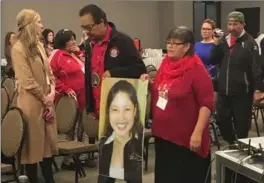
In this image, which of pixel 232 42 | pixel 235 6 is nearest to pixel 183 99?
pixel 232 42

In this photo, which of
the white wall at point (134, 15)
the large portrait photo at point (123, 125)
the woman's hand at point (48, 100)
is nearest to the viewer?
the large portrait photo at point (123, 125)

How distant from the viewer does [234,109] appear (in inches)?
165

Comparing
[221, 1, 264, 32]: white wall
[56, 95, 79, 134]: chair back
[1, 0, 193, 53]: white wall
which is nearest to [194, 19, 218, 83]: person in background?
[56, 95, 79, 134]: chair back

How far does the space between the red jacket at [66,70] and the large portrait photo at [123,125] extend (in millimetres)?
1678

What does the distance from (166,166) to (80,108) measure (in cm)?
185

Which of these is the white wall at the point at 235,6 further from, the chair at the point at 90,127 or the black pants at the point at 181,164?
the black pants at the point at 181,164

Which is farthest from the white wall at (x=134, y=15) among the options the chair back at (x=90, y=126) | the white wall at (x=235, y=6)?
the chair back at (x=90, y=126)

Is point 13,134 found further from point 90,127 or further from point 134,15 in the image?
point 134,15

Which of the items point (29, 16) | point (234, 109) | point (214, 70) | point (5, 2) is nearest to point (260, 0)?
point (5, 2)

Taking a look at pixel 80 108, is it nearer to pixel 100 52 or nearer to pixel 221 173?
pixel 100 52

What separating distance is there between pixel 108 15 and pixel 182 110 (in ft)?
30.2

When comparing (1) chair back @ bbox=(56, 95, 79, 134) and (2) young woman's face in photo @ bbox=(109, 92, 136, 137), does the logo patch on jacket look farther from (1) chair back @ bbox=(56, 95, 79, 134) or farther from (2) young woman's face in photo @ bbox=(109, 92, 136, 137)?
(1) chair back @ bbox=(56, 95, 79, 134)

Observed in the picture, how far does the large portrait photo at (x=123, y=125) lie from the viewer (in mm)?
2791

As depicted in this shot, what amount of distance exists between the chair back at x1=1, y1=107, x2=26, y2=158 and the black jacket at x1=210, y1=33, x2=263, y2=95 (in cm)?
187
